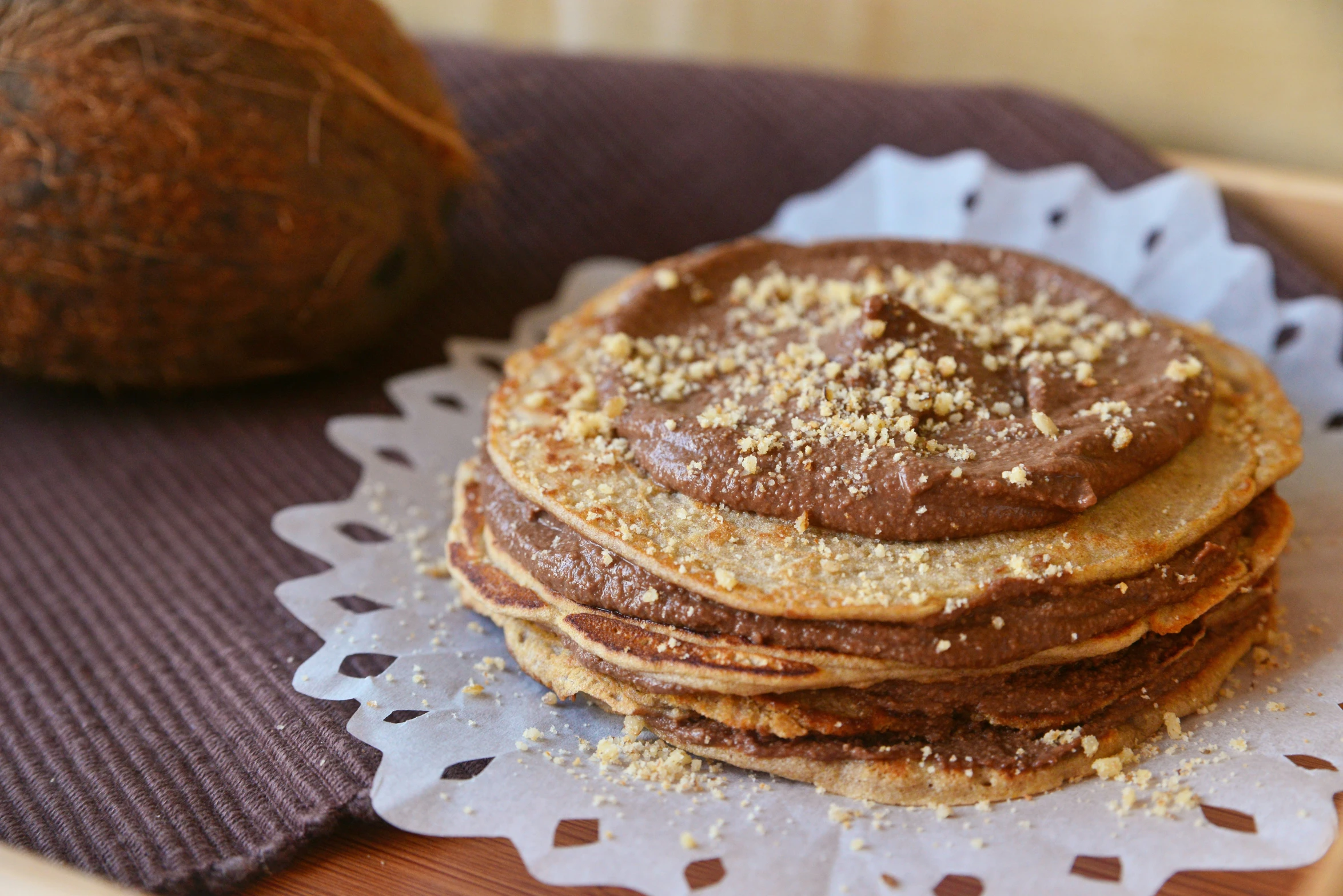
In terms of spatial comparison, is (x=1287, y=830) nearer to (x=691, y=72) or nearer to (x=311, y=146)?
(x=311, y=146)

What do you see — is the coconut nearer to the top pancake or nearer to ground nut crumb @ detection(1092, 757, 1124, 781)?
the top pancake

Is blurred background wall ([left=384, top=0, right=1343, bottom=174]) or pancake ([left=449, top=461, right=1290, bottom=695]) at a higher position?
blurred background wall ([left=384, top=0, right=1343, bottom=174])

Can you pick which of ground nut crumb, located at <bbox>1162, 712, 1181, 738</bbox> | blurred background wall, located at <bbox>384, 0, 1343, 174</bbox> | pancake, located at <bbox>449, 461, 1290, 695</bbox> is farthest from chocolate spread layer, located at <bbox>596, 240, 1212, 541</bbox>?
blurred background wall, located at <bbox>384, 0, 1343, 174</bbox>

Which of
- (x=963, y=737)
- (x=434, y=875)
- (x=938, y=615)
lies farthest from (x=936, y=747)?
(x=434, y=875)

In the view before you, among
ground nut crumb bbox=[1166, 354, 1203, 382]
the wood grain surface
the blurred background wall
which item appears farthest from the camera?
the blurred background wall

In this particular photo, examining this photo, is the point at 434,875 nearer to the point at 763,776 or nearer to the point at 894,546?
the point at 763,776
